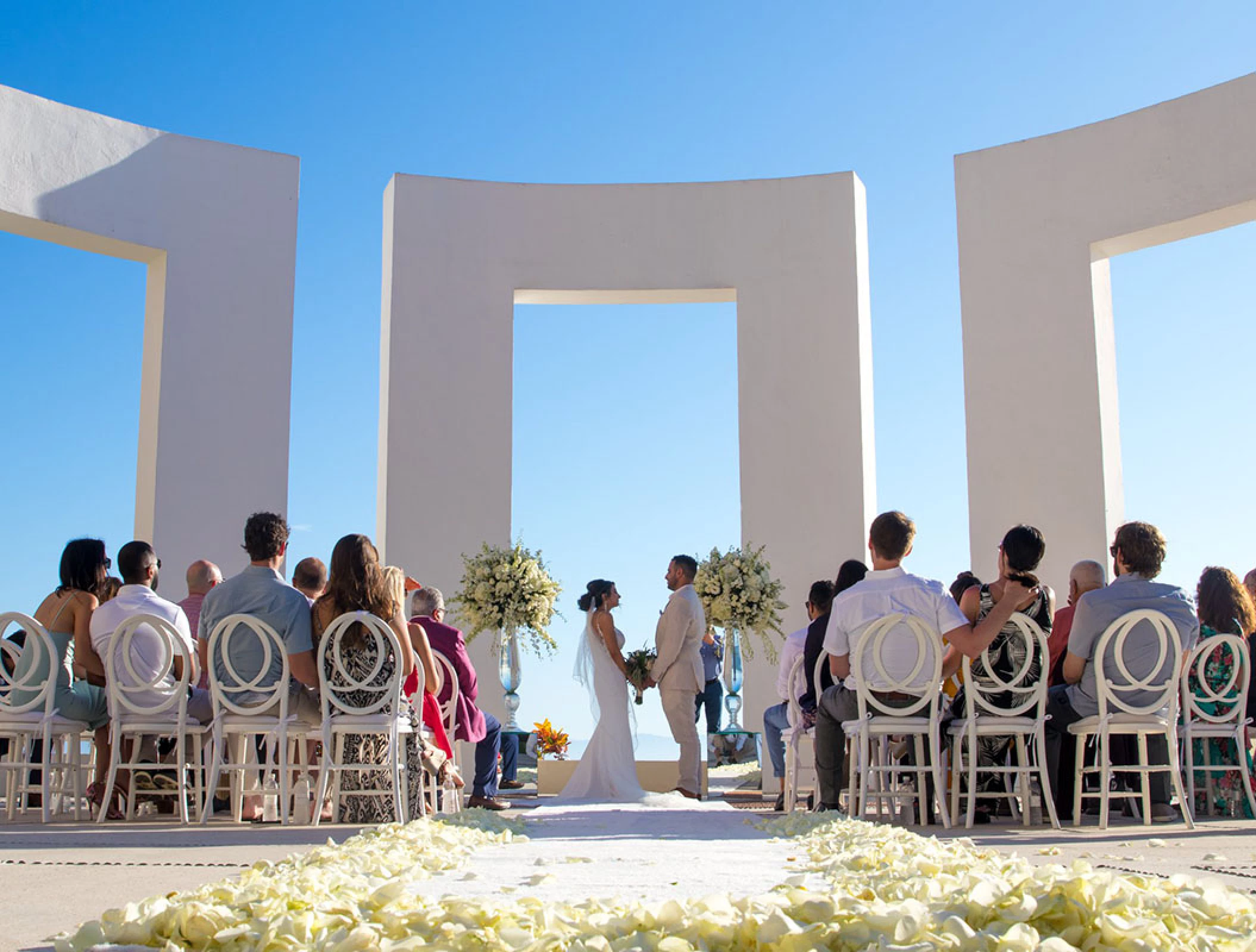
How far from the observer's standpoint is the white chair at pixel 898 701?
5262mm

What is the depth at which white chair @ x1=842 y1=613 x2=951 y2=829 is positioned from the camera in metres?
5.26

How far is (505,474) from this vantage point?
1088 centimetres

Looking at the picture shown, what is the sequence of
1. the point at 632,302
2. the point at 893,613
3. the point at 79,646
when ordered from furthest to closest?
the point at 632,302, the point at 79,646, the point at 893,613

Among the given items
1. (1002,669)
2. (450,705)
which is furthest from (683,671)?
(1002,669)

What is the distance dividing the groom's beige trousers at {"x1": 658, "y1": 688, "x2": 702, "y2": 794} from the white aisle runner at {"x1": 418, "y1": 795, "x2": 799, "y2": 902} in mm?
2329

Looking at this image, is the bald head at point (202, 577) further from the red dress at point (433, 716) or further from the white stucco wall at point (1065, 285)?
the white stucco wall at point (1065, 285)

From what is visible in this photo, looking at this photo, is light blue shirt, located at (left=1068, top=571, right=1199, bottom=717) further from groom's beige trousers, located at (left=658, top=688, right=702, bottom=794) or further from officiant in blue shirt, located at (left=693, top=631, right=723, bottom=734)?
officiant in blue shirt, located at (left=693, top=631, right=723, bottom=734)

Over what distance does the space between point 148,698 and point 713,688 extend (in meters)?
6.16

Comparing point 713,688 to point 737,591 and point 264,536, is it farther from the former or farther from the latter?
point 264,536

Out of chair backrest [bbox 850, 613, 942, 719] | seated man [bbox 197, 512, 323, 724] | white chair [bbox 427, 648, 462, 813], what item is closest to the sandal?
seated man [bbox 197, 512, 323, 724]

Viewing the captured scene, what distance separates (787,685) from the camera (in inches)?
270

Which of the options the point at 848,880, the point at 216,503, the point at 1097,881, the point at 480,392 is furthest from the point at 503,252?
the point at 1097,881

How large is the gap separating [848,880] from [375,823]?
9.98ft

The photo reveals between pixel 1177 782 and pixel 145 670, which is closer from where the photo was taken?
pixel 1177 782
